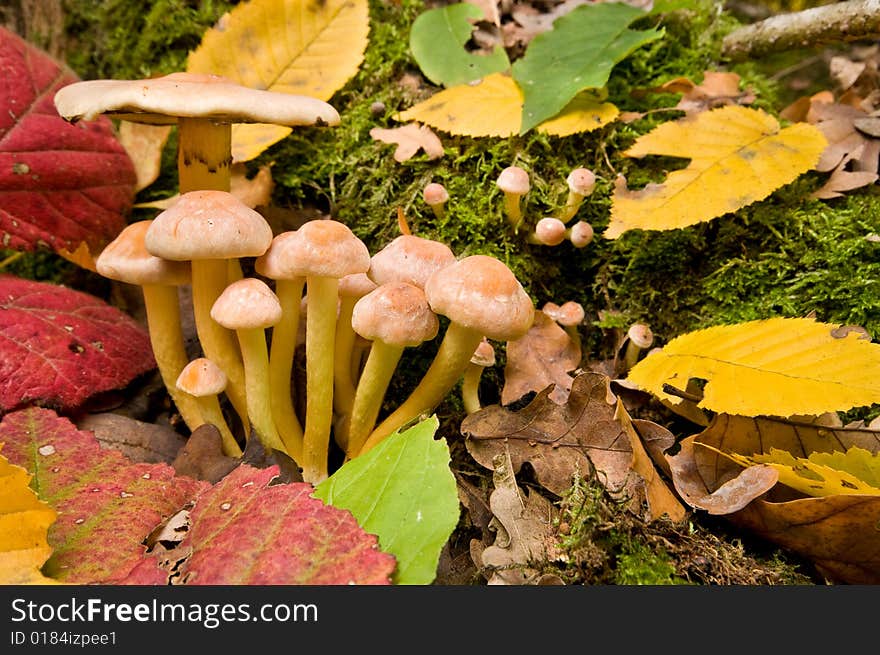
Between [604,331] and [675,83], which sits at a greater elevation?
[675,83]

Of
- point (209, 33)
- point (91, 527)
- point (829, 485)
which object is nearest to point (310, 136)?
point (209, 33)

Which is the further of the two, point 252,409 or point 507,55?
point 507,55

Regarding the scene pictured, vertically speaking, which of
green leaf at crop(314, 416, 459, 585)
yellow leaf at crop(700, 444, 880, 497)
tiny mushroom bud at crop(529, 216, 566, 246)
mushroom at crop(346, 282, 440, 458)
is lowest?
yellow leaf at crop(700, 444, 880, 497)

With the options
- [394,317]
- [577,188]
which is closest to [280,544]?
[394,317]

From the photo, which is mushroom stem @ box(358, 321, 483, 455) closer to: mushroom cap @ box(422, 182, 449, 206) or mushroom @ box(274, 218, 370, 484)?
mushroom @ box(274, 218, 370, 484)

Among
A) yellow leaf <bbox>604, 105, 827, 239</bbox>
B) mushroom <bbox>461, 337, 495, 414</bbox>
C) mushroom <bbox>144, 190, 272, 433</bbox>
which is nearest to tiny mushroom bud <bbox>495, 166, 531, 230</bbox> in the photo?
yellow leaf <bbox>604, 105, 827, 239</bbox>

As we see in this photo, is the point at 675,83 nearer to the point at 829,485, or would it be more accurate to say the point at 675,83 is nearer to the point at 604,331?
the point at 604,331
